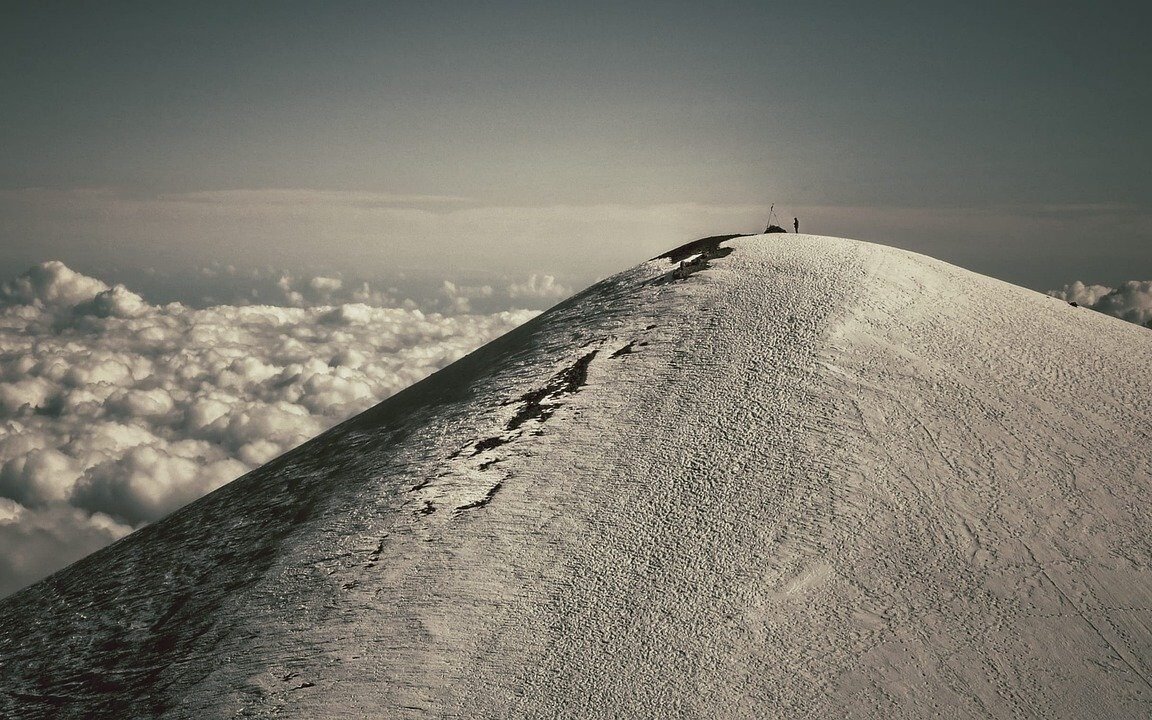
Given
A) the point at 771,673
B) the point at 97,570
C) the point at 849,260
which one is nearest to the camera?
the point at 771,673

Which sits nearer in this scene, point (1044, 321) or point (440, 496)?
point (440, 496)

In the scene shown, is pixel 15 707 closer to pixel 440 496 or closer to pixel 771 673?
pixel 440 496

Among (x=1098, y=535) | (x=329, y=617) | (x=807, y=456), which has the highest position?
(x=807, y=456)

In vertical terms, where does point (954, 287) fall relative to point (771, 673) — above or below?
above

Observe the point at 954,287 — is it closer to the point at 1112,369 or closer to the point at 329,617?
the point at 1112,369

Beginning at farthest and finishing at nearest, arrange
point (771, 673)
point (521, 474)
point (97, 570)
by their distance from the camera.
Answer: point (97, 570) < point (521, 474) < point (771, 673)

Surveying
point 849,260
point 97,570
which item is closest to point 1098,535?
point 849,260

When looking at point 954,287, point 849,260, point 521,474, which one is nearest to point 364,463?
point 521,474
